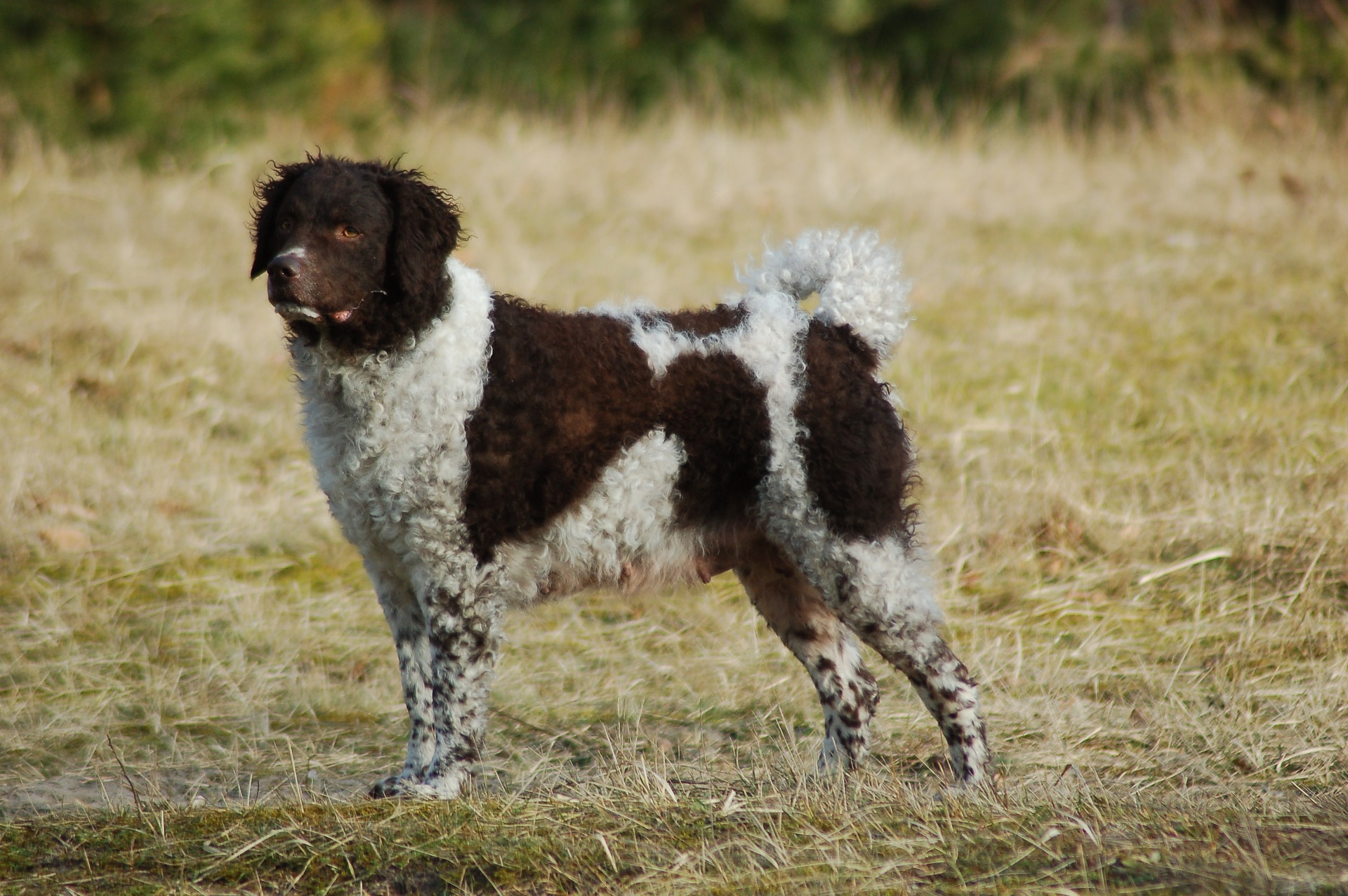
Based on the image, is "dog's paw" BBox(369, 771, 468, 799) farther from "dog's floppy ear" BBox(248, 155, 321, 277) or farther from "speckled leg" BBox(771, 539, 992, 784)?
"dog's floppy ear" BBox(248, 155, 321, 277)

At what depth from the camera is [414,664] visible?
4.23 m

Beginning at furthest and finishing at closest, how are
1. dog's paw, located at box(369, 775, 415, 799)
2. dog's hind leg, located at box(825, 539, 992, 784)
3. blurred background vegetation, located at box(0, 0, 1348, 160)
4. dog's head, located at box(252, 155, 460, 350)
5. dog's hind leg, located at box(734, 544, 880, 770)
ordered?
1. blurred background vegetation, located at box(0, 0, 1348, 160)
2. dog's hind leg, located at box(734, 544, 880, 770)
3. dog's hind leg, located at box(825, 539, 992, 784)
4. dog's paw, located at box(369, 775, 415, 799)
5. dog's head, located at box(252, 155, 460, 350)

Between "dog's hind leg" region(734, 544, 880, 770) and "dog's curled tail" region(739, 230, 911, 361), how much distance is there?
0.85 m

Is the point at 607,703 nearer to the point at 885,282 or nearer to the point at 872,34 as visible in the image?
the point at 885,282

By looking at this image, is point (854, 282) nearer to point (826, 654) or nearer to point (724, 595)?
point (826, 654)

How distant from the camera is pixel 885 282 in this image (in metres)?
4.36

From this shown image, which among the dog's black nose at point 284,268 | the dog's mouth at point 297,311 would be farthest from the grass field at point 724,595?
the dog's black nose at point 284,268

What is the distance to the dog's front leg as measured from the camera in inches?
157

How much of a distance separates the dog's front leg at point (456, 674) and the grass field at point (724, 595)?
255mm

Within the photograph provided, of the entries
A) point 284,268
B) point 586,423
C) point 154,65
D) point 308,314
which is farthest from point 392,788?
point 154,65

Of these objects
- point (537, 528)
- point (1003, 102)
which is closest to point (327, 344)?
point (537, 528)

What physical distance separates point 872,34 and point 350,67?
696 cm

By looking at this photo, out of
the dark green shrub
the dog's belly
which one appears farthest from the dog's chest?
the dark green shrub

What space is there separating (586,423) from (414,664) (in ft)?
3.26
